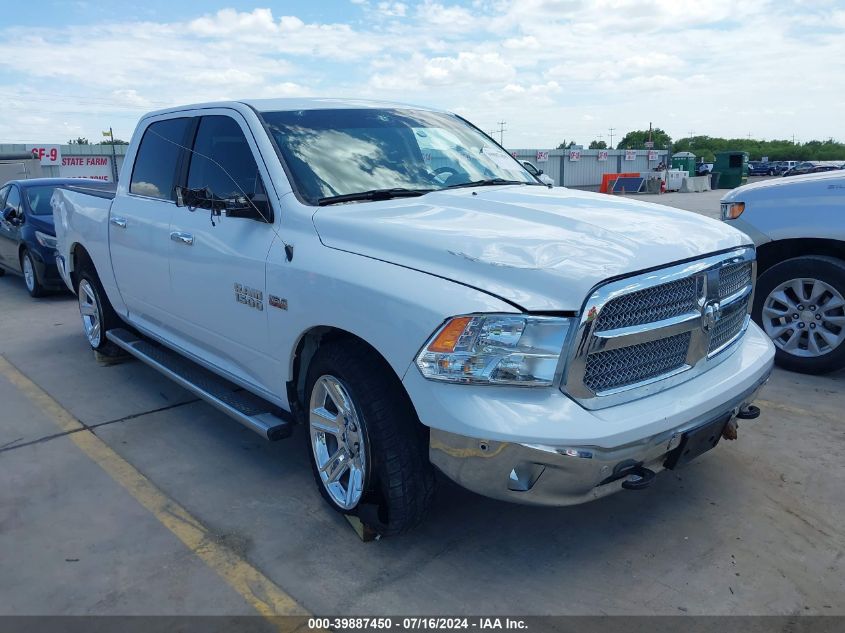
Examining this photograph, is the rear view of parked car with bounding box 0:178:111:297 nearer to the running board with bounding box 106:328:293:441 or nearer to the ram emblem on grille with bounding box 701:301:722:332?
the running board with bounding box 106:328:293:441

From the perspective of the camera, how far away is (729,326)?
11.3 ft

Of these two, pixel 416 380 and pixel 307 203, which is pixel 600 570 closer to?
pixel 416 380

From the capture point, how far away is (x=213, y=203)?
12.4ft

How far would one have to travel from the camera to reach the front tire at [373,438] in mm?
2928

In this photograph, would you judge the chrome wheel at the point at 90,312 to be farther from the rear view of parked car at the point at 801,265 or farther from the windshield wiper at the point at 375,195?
the rear view of parked car at the point at 801,265

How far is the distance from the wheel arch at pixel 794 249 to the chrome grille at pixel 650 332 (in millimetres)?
2489

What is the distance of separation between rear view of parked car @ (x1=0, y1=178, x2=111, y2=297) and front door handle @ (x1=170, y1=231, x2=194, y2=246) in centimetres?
536

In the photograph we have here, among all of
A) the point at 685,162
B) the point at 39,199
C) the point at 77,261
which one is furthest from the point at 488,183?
the point at 685,162

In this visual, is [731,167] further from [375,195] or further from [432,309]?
[432,309]

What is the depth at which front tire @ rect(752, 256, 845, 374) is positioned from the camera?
517cm

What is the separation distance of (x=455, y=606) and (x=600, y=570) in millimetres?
666

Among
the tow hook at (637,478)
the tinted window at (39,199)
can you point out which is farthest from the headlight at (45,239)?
the tow hook at (637,478)

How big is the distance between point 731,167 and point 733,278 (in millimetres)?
40234

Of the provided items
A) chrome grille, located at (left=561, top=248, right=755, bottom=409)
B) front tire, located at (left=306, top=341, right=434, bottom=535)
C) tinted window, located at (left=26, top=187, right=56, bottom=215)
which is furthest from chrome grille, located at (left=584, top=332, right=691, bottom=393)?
tinted window, located at (left=26, top=187, right=56, bottom=215)
